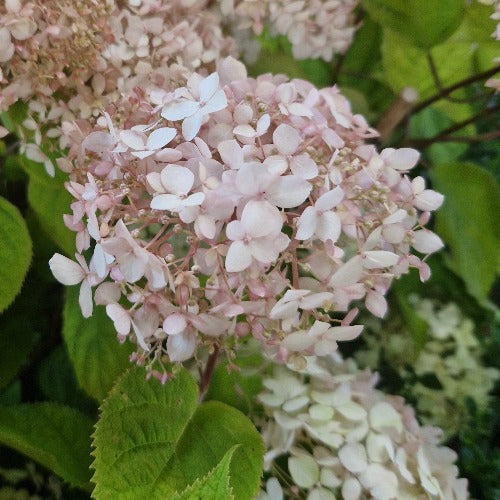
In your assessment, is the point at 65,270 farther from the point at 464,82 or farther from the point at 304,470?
the point at 464,82

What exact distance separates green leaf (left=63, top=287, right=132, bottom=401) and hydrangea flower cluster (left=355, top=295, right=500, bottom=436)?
0.44 meters

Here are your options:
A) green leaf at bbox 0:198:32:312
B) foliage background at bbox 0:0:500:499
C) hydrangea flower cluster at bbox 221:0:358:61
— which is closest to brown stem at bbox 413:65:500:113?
foliage background at bbox 0:0:500:499

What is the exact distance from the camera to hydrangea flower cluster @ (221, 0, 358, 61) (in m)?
0.59

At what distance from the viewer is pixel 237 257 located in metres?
0.36

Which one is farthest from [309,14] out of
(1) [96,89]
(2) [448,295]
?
(2) [448,295]

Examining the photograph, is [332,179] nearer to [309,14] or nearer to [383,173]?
[383,173]

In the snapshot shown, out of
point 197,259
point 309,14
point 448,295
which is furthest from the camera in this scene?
point 448,295

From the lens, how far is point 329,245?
39 cm

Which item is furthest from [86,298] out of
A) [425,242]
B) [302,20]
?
[302,20]

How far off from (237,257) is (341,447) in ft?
0.84

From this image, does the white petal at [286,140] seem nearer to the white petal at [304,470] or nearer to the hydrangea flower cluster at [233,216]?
the hydrangea flower cluster at [233,216]

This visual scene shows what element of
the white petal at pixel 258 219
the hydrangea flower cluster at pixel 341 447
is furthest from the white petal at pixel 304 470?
the white petal at pixel 258 219

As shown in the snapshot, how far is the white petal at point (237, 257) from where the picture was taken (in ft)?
1.16

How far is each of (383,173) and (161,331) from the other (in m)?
0.19
